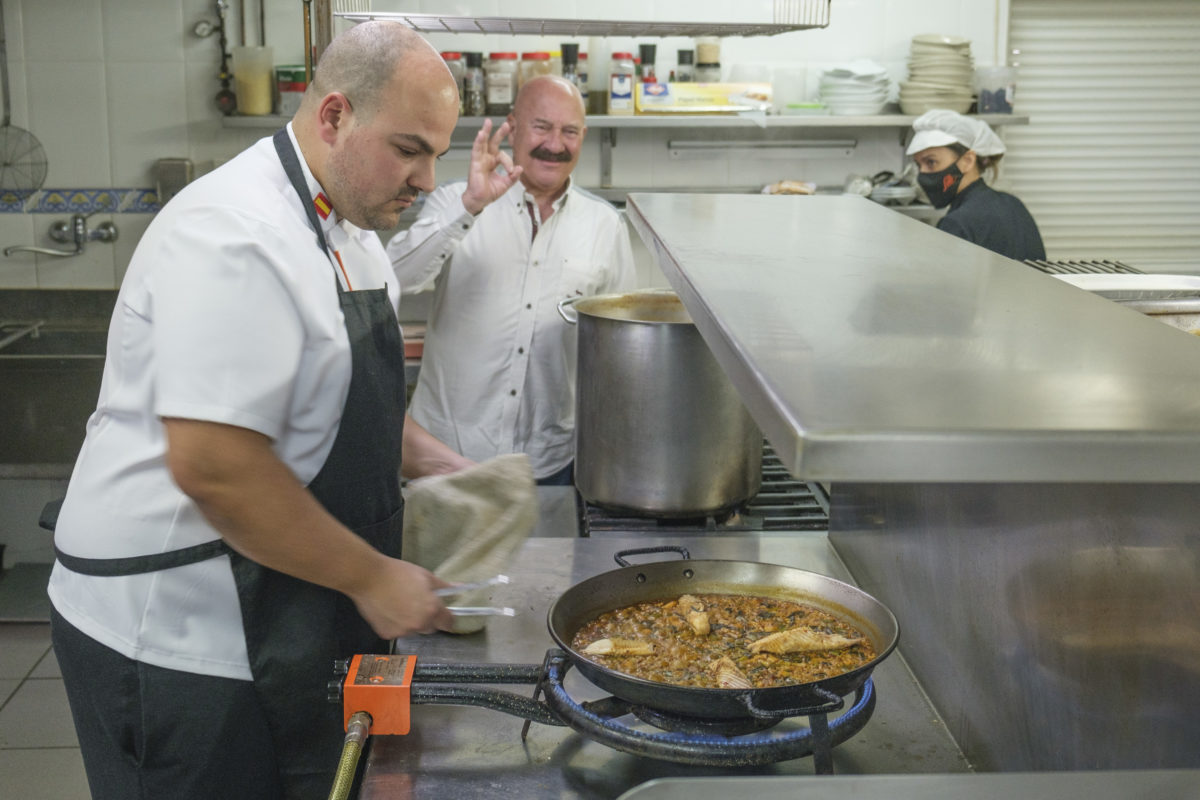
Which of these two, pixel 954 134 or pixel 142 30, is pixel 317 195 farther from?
pixel 142 30

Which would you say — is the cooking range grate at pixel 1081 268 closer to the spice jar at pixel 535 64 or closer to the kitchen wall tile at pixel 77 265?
the spice jar at pixel 535 64

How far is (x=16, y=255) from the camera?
470 cm

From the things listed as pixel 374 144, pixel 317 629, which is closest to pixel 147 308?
pixel 374 144

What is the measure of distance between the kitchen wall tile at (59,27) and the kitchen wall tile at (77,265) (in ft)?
2.20

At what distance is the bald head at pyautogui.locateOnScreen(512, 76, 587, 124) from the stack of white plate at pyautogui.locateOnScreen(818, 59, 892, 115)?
180 cm

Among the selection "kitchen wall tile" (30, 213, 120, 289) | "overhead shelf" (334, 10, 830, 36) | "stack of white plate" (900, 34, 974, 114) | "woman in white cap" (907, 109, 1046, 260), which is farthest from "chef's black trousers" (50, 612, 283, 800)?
"stack of white plate" (900, 34, 974, 114)

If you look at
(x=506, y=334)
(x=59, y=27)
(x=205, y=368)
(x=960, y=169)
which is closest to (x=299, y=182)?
(x=205, y=368)

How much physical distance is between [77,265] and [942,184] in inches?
141

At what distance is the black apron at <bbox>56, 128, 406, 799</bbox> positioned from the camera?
5.05 ft

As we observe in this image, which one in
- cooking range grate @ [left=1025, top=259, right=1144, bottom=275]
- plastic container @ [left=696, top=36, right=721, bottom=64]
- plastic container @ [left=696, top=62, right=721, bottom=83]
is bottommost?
cooking range grate @ [left=1025, top=259, right=1144, bottom=275]

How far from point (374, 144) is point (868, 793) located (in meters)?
1.08

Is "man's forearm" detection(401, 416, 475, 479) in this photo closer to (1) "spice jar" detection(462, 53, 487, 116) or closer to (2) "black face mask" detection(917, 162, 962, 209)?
(1) "spice jar" detection(462, 53, 487, 116)

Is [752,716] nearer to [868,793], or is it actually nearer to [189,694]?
[868,793]

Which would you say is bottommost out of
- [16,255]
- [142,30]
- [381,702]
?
[381,702]
